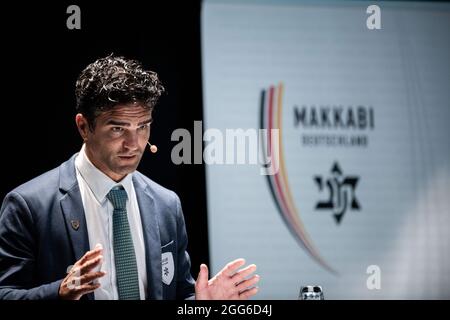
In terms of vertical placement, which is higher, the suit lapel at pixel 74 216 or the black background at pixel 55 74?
the black background at pixel 55 74

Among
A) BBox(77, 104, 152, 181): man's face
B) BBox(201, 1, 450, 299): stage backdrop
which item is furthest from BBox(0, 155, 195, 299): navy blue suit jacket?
BBox(201, 1, 450, 299): stage backdrop

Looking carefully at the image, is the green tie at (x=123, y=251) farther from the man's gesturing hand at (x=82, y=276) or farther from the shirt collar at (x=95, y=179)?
the man's gesturing hand at (x=82, y=276)

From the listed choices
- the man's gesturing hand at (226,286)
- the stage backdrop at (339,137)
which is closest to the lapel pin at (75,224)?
the man's gesturing hand at (226,286)

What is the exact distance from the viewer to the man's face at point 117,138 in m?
2.44

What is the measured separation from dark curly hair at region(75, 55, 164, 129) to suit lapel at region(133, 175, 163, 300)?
0.33m

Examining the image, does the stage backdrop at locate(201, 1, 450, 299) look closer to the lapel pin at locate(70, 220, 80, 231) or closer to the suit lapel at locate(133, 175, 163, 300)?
the suit lapel at locate(133, 175, 163, 300)

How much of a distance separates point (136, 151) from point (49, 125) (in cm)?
66

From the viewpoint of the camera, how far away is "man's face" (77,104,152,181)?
244 centimetres

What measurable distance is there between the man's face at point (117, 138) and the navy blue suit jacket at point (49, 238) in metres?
0.12

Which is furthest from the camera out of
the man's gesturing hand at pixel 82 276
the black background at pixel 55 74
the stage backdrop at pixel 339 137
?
the stage backdrop at pixel 339 137

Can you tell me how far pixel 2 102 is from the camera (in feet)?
9.66

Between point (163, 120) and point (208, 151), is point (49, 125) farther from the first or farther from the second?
point (208, 151)

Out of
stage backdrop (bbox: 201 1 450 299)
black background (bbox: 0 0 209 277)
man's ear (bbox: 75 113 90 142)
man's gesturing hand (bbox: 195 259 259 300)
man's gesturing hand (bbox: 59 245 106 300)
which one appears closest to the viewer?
man's gesturing hand (bbox: 59 245 106 300)

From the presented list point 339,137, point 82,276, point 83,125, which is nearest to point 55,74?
point 83,125
